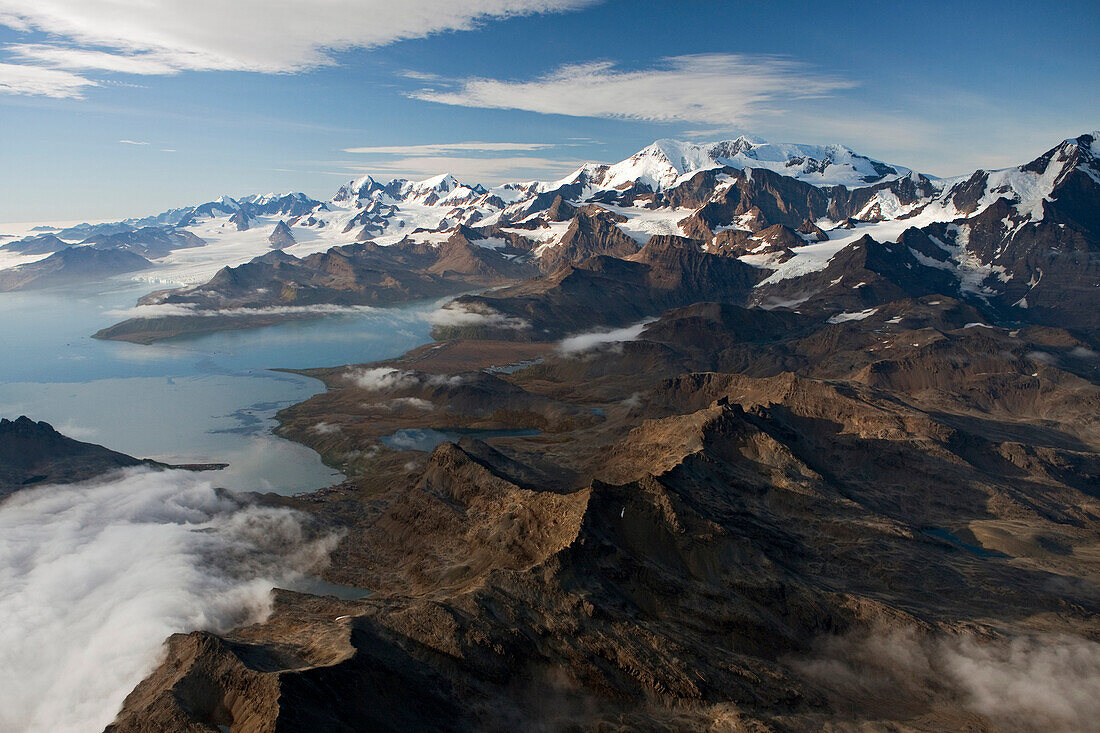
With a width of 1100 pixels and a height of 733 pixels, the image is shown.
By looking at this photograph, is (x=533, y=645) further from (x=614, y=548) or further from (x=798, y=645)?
(x=798, y=645)

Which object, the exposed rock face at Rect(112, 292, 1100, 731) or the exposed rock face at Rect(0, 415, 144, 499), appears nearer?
the exposed rock face at Rect(112, 292, 1100, 731)

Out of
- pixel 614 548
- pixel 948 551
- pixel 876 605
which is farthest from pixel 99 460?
pixel 948 551

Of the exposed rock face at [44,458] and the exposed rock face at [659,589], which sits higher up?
the exposed rock face at [659,589]

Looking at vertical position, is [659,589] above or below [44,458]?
above

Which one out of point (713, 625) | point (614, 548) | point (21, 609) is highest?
point (614, 548)

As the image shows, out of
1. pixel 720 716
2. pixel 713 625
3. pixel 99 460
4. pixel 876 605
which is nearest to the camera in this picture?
pixel 720 716

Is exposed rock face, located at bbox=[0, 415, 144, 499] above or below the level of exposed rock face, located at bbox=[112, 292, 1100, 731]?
below

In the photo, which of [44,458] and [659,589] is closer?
[659,589]

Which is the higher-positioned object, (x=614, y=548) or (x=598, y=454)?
(x=614, y=548)
